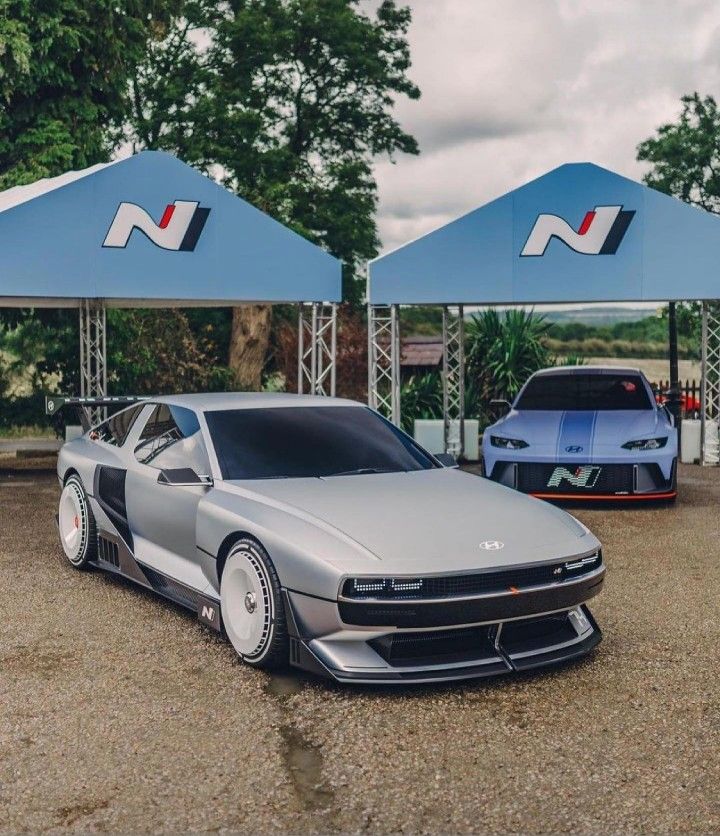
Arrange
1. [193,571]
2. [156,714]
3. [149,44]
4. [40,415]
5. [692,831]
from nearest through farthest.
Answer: [692,831] → [156,714] → [193,571] → [40,415] → [149,44]

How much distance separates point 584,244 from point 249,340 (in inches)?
633

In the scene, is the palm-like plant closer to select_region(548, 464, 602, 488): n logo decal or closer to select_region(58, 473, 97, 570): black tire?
select_region(548, 464, 602, 488): n logo decal

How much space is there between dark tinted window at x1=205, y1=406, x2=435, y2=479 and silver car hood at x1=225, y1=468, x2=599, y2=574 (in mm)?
187

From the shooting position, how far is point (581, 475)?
1080 cm

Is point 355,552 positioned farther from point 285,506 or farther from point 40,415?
point 40,415

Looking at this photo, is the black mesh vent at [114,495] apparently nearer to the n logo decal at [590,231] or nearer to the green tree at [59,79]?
the n logo decal at [590,231]

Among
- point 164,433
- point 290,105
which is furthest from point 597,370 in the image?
point 290,105

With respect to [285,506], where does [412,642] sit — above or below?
below

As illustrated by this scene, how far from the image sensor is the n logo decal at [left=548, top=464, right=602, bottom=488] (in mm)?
10789

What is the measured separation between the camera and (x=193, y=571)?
5938mm

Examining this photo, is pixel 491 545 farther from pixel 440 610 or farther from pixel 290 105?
pixel 290 105

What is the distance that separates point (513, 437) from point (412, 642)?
6.49m

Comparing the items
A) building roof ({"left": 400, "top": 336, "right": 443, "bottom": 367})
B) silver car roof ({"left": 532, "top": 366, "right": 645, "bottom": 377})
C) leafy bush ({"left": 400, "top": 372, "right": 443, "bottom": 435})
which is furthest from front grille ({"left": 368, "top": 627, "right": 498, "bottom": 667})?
building roof ({"left": 400, "top": 336, "right": 443, "bottom": 367})

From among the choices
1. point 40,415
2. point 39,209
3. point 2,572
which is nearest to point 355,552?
point 2,572
